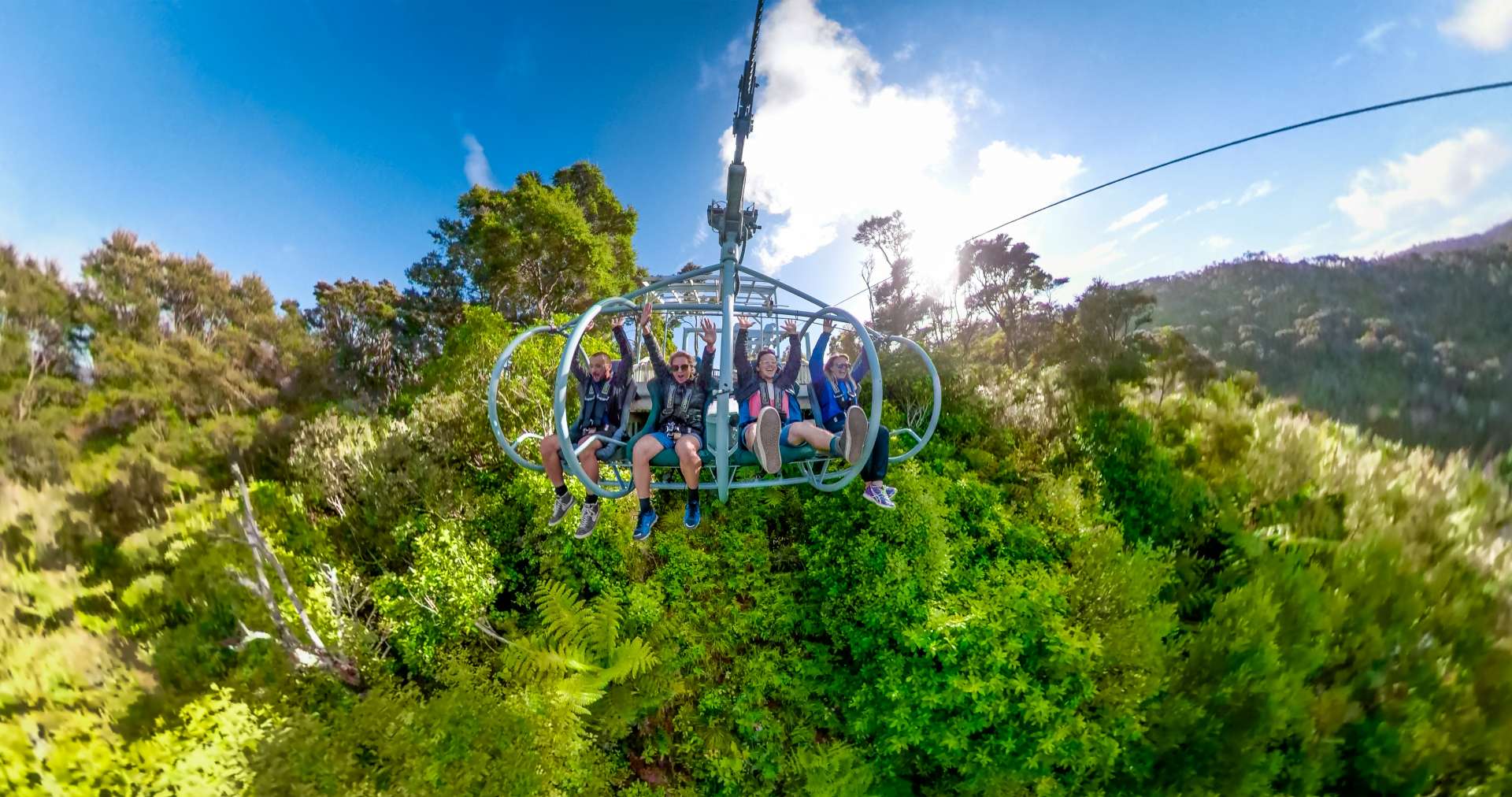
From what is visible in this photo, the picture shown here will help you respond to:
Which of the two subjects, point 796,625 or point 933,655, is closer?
point 933,655

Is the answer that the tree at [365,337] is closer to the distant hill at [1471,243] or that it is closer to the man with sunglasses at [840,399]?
the man with sunglasses at [840,399]

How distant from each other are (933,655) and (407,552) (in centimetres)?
693

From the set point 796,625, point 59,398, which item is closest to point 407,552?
point 796,625

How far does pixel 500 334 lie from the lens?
9.58 meters

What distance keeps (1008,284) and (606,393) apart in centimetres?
1358

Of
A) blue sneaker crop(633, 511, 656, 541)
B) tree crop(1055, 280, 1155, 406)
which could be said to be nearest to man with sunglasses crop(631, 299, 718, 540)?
blue sneaker crop(633, 511, 656, 541)

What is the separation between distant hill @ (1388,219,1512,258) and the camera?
509 cm

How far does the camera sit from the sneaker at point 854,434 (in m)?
3.80

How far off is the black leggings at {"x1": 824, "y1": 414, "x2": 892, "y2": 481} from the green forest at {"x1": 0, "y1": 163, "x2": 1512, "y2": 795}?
60.8 inches

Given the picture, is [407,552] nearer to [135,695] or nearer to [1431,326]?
[135,695]

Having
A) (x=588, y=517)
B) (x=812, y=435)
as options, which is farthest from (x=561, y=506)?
(x=812, y=435)

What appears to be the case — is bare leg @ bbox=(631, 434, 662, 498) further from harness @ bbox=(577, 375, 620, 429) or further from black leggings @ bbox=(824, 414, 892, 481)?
black leggings @ bbox=(824, 414, 892, 481)

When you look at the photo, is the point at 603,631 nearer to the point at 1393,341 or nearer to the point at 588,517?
the point at 588,517

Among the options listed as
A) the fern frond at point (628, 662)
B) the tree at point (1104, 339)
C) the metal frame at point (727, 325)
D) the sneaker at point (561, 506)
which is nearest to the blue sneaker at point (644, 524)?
the metal frame at point (727, 325)
